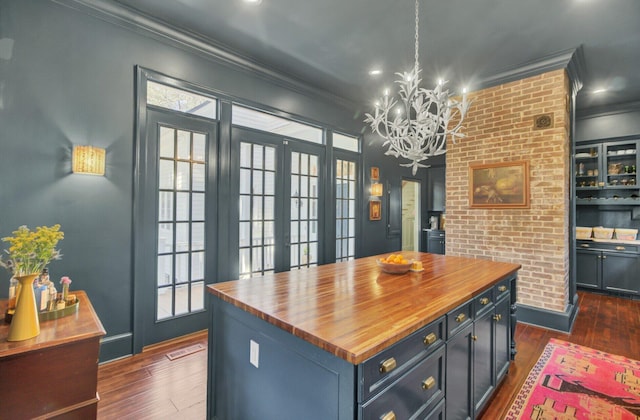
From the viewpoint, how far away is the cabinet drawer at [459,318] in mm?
1587

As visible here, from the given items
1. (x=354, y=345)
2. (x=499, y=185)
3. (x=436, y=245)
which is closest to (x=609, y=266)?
(x=499, y=185)

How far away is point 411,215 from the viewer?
7758 millimetres

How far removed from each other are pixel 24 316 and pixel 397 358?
5.69 feet

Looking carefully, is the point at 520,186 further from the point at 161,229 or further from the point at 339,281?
the point at 161,229

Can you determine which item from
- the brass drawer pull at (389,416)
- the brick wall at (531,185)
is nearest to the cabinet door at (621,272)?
the brick wall at (531,185)

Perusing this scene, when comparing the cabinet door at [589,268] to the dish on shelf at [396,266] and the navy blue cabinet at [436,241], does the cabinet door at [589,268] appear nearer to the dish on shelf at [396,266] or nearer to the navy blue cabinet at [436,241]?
the navy blue cabinet at [436,241]

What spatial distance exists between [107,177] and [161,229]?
665 mm

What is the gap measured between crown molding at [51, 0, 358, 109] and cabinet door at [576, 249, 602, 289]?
5207 millimetres

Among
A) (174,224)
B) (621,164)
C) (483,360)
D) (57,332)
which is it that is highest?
(621,164)

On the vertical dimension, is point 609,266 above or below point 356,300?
below

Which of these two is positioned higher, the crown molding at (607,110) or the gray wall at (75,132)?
the crown molding at (607,110)

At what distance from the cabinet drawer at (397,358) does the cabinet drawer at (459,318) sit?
0.09m

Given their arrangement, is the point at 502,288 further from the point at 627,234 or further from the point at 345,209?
the point at 627,234

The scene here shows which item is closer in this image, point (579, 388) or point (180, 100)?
point (579, 388)
